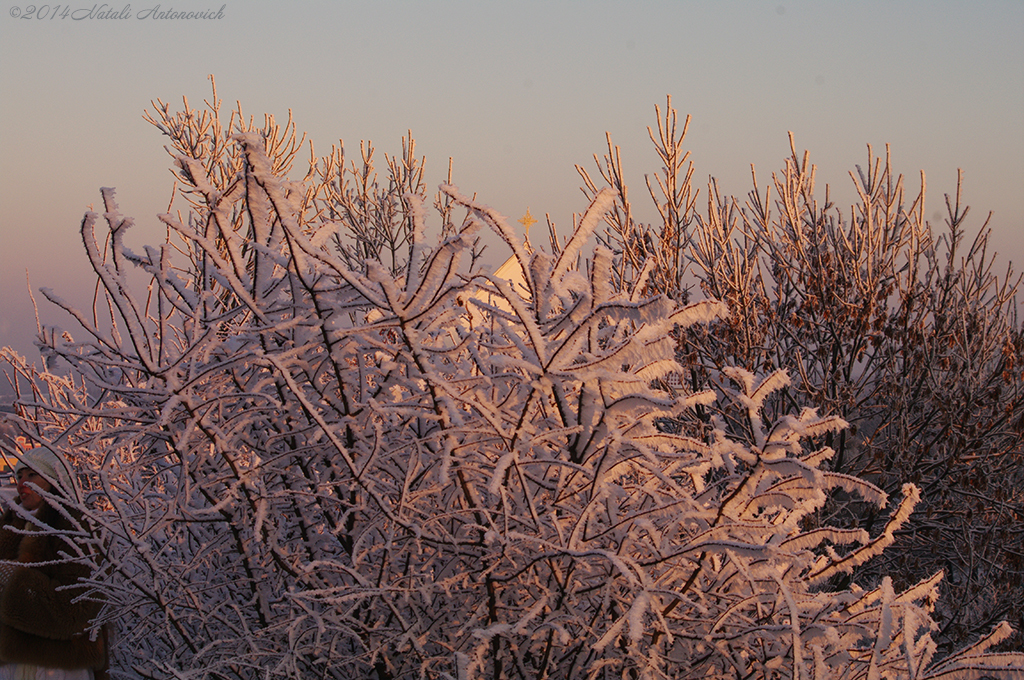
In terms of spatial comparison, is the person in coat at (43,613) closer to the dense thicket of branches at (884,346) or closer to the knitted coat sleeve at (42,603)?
the knitted coat sleeve at (42,603)

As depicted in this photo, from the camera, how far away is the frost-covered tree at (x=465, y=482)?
6.07 feet

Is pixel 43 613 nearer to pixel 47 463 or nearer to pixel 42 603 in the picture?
pixel 42 603

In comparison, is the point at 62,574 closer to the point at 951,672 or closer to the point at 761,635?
the point at 761,635

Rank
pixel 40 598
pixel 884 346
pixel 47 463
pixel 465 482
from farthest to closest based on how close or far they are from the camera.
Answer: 1. pixel 884 346
2. pixel 40 598
3. pixel 47 463
4. pixel 465 482

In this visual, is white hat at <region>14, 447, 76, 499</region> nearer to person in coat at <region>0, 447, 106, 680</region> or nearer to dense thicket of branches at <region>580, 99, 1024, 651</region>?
person in coat at <region>0, 447, 106, 680</region>

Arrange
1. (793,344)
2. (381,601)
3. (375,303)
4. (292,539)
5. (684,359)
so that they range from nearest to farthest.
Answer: (375,303) < (381,601) < (292,539) < (684,359) < (793,344)

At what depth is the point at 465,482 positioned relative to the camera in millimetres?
2053

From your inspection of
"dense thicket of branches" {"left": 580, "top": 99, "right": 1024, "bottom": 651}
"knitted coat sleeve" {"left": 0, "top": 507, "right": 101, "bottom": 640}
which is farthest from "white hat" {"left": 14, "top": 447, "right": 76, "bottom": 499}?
"dense thicket of branches" {"left": 580, "top": 99, "right": 1024, "bottom": 651}

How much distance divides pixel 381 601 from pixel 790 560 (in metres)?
1.11

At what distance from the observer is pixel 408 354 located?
1.95 m

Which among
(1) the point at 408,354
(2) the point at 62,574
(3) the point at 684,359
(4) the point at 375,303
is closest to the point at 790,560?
(1) the point at 408,354

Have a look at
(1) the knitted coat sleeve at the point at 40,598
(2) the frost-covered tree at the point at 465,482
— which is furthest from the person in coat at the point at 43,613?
(2) the frost-covered tree at the point at 465,482

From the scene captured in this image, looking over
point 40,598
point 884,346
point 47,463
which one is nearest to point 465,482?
point 47,463

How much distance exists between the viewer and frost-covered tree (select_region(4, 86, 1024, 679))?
1852mm
